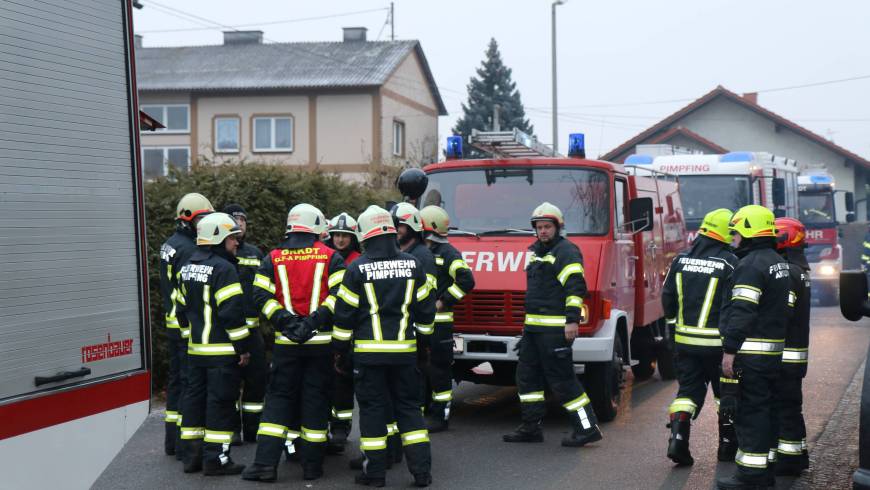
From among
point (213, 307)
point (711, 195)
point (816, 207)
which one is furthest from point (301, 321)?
point (816, 207)

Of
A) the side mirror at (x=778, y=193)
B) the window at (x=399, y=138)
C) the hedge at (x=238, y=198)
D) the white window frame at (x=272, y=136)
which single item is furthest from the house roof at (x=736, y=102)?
the hedge at (x=238, y=198)

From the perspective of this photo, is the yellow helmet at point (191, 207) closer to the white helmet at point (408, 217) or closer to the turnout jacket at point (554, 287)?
the white helmet at point (408, 217)

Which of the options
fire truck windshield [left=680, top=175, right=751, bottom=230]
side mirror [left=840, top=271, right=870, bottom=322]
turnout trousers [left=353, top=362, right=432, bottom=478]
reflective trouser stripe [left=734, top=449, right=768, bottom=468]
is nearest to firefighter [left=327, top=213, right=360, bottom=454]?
turnout trousers [left=353, top=362, right=432, bottom=478]

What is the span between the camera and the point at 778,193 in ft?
62.6

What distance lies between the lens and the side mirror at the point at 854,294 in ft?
17.4

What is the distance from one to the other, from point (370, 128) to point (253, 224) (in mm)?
26230

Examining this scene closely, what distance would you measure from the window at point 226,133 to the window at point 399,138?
6214 mm

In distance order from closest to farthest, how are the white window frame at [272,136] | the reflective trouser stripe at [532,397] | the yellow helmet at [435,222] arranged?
the reflective trouser stripe at [532,397] → the yellow helmet at [435,222] → the white window frame at [272,136]

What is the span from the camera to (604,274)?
29.8ft

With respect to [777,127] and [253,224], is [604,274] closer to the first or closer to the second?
[253,224]

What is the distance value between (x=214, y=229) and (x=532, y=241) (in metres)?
3.26

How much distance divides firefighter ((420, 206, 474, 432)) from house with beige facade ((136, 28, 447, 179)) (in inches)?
1076

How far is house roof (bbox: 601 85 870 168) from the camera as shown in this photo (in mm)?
44406

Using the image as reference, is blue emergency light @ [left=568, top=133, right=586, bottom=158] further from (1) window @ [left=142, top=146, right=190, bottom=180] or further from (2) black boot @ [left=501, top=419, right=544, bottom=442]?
(1) window @ [left=142, top=146, right=190, bottom=180]
